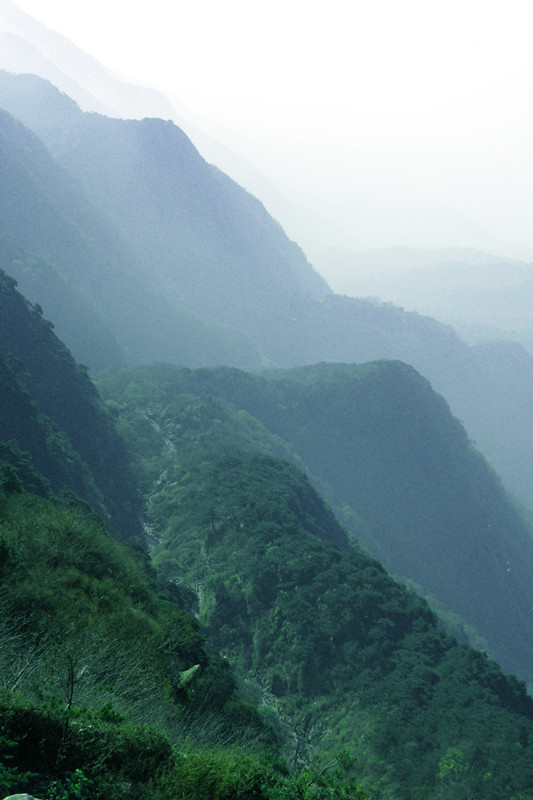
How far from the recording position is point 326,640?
42156 mm

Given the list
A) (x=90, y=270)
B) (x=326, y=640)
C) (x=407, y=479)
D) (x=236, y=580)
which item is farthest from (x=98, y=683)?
(x=90, y=270)

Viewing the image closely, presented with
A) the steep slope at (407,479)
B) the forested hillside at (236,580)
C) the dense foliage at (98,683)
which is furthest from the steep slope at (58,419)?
the steep slope at (407,479)

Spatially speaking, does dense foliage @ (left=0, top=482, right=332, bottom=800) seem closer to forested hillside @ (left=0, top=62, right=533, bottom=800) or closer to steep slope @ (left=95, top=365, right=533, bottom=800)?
forested hillside @ (left=0, top=62, right=533, bottom=800)

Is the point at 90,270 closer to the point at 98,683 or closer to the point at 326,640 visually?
the point at 326,640

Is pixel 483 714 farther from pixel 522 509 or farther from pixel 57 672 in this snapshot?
pixel 522 509

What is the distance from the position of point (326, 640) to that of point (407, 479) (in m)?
90.8

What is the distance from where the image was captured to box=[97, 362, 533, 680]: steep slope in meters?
109

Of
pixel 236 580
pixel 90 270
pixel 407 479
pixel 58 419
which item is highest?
pixel 407 479

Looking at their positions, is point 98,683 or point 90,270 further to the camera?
point 90,270

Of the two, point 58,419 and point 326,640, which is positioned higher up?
point 326,640

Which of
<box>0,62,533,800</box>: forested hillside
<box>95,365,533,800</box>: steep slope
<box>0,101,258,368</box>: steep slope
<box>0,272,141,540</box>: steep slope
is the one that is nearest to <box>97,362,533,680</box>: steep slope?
<box>0,62,533,800</box>: forested hillside

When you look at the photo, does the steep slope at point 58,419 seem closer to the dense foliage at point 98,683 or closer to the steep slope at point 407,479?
the dense foliage at point 98,683

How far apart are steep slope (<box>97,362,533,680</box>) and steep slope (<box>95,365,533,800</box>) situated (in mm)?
40933

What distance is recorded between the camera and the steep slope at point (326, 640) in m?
31.1
